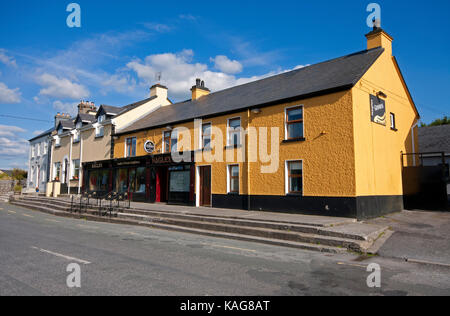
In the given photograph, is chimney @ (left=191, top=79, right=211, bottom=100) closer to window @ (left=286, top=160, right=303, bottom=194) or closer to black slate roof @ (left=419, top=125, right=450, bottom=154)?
window @ (left=286, top=160, right=303, bottom=194)

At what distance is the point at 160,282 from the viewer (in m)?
5.42

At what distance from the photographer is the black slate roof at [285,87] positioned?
47.1ft

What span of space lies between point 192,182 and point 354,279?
544 inches

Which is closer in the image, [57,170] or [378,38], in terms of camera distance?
[378,38]

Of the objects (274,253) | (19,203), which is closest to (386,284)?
(274,253)

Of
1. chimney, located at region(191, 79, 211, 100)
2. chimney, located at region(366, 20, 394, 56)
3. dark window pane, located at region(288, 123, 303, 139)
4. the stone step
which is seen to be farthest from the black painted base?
chimney, located at region(191, 79, 211, 100)

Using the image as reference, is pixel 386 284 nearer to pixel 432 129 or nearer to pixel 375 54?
pixel 375 54

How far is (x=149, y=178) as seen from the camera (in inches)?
867

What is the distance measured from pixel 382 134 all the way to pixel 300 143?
4.48m

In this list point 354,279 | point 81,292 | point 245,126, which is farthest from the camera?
point 245,126

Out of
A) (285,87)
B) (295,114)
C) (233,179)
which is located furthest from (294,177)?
(285,87)

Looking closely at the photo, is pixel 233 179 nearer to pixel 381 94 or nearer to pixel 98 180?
pixel 381 94

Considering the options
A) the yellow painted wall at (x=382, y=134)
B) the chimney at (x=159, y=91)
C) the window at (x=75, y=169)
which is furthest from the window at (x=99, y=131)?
the yellow painted wall at (x=382, y=134)

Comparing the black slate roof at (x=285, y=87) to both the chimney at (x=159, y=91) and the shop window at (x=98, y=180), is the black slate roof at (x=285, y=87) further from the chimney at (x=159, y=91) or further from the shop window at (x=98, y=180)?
the chimney at (x=159, y=91)
